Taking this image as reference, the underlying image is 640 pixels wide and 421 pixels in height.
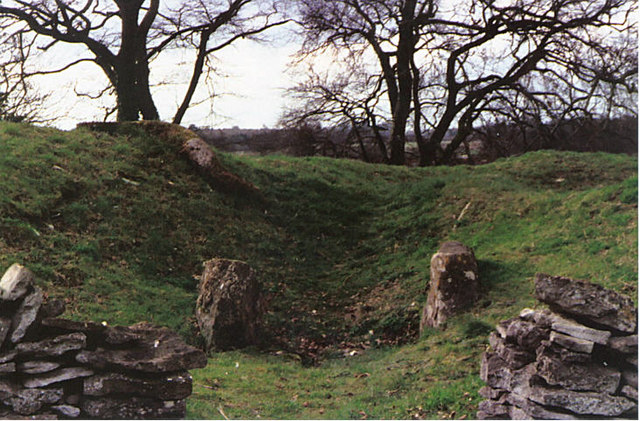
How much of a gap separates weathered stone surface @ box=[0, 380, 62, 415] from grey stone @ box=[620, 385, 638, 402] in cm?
467

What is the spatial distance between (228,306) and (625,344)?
540 cm

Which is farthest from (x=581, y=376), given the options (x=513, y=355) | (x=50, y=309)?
(x=50, y=309)

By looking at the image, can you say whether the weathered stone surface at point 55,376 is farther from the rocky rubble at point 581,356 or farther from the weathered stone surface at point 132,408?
the rocky rubble at point 581,356

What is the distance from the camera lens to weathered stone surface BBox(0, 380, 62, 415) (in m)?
5.25

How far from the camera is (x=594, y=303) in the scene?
5289mm

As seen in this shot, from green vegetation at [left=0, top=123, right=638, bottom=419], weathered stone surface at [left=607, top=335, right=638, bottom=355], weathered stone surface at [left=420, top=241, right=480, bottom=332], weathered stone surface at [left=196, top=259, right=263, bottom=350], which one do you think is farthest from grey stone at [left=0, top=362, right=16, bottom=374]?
weathered stone surface at [left=420, top=241, right=480, bottom=332]

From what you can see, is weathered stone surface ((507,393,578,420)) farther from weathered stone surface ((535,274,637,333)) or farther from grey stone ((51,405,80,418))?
grey stone ((51,405,80,418))

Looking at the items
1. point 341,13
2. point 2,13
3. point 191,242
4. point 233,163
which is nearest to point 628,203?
point 341,13

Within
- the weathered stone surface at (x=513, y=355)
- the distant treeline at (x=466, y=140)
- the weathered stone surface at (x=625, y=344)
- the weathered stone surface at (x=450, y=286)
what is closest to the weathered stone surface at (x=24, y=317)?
the weathered stone surface at (x=513, y=355)

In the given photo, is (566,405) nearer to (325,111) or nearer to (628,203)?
(628,203)

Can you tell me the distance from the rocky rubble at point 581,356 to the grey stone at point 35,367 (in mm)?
4073

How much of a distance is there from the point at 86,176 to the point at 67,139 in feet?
6.37

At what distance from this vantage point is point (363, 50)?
1270 cm

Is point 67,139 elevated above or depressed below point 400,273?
above
